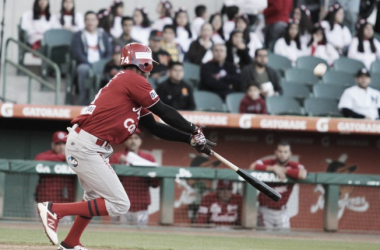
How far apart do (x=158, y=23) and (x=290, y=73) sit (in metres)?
2.79

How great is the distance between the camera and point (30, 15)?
12984 mm

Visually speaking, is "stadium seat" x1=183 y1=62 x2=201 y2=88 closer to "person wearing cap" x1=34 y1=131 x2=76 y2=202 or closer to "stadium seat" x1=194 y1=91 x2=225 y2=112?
"stadium seat" x1=194 y1=91 x2=225 y2=112

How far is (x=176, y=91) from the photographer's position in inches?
445

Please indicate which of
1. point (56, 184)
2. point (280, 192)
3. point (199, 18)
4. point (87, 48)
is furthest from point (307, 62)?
point (56, 184)

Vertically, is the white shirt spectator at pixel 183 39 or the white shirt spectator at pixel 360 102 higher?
the white shirt spectator at pixel 183 39

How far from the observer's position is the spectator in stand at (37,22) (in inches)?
508

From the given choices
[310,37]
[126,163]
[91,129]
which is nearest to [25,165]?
[126,163]

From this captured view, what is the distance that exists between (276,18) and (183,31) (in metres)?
1.86

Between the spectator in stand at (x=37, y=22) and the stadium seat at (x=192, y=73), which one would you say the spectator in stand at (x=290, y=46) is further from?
the spectator in stand at (x=37, y=22)

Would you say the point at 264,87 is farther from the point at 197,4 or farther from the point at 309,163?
the point at 197,4

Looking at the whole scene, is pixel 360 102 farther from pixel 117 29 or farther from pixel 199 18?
pixel 117 29

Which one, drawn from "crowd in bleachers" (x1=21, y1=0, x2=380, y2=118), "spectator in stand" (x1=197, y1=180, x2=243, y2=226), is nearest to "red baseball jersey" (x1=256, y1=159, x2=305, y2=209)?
"spectator in stand" (x1=197, y1=180, x2=243, y2=226)

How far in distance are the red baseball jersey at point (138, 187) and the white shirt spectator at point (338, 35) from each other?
575 cm

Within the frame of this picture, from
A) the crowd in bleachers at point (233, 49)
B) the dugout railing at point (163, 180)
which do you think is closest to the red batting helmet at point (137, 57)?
the dugout railing at point (163, 180)
